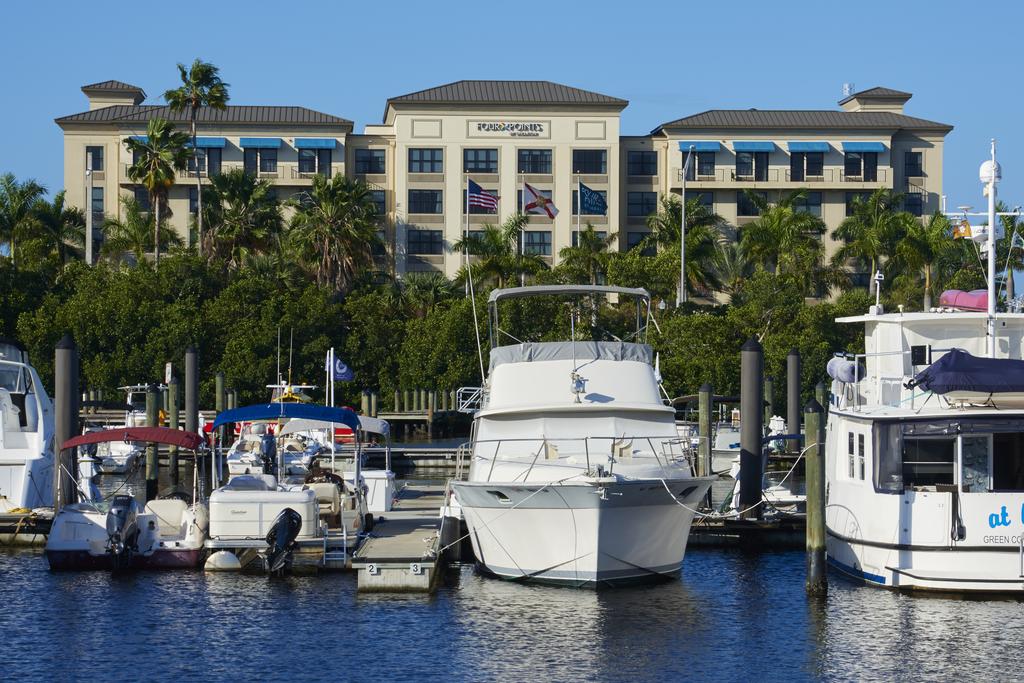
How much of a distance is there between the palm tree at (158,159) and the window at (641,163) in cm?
3133

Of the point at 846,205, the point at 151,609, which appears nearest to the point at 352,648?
the point at 151,609

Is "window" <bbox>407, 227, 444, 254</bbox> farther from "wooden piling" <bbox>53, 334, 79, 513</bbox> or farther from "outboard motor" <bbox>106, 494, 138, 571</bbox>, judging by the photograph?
"outboard motor" <bbox>106, 494, 138, 571</bbox>

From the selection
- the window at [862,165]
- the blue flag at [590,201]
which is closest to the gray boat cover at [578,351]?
the blue flag at [590,201]

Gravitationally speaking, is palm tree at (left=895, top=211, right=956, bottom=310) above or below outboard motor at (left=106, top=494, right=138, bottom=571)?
above

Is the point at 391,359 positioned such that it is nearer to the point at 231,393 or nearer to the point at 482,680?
the point at 231,393

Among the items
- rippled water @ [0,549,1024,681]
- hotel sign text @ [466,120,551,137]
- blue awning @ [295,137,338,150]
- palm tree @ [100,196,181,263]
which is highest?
hotel sign text @ [466,120,551,137]

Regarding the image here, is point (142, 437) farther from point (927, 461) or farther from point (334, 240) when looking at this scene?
point (334, 240)

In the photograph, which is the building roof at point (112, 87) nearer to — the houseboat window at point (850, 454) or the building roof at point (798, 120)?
the building roof at point (798, 120)

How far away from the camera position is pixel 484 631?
952 inches

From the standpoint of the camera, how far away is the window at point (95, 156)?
3745 inches

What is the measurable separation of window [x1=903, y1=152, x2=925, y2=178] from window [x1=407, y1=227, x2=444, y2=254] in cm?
3215

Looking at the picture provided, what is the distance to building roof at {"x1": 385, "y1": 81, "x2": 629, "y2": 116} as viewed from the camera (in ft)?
303

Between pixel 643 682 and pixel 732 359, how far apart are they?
45.6 metres

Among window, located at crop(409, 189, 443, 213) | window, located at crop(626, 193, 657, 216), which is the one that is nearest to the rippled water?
window, located at crop(409, 189, 443, 213)
